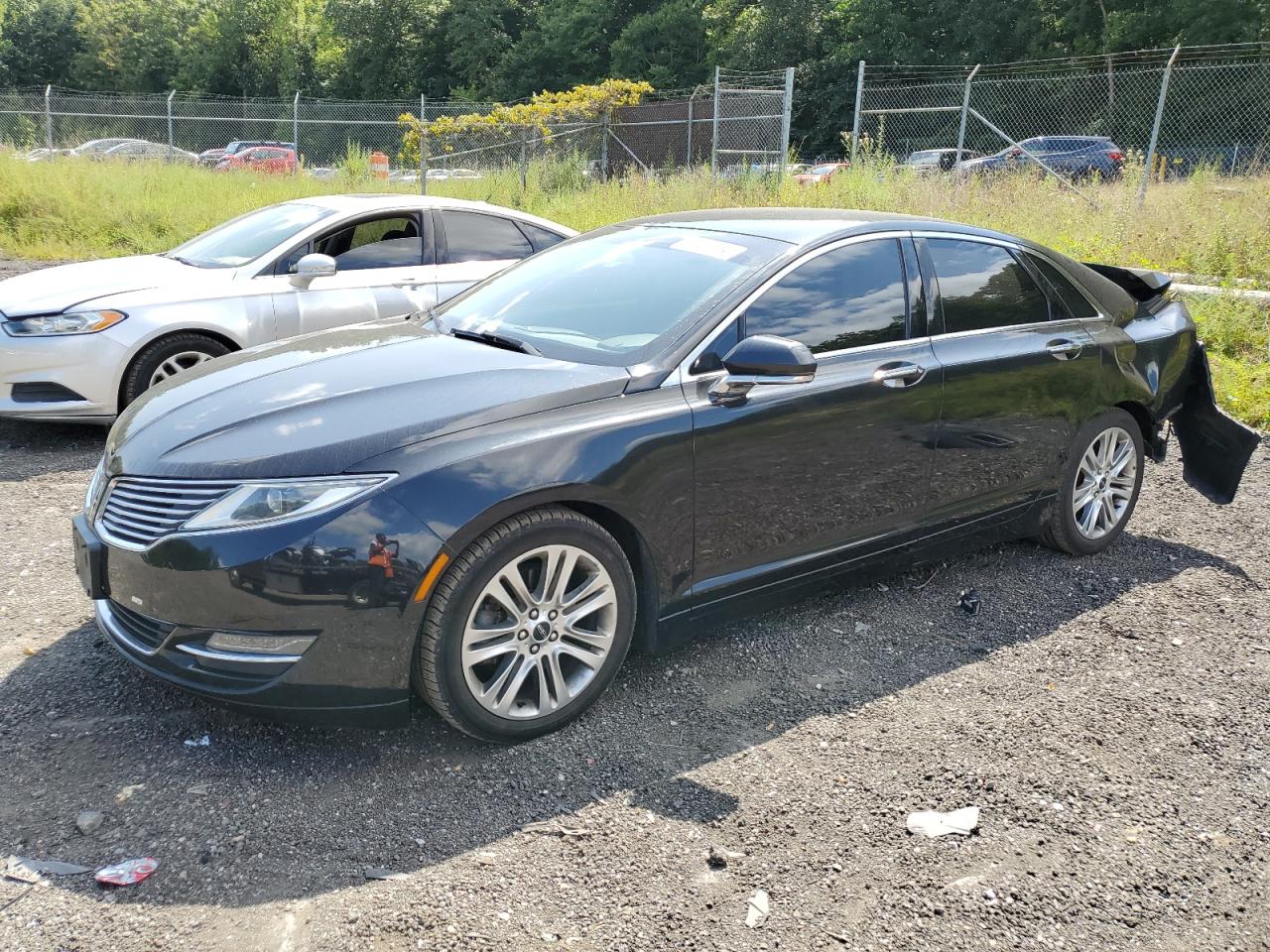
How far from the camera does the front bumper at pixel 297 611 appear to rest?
292cm

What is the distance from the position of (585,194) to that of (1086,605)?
45.4 ft

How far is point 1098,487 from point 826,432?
193 centimetres

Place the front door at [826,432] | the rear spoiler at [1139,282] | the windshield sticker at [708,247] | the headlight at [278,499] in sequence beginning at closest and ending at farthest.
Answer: the headlight at [278,499]
the front door at [826,432]
the windshield sticker at [708,247]
the rear spoiler at [1139,282]

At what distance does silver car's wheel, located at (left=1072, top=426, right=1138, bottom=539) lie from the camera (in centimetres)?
496

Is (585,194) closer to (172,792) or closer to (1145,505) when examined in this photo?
(1145,505)

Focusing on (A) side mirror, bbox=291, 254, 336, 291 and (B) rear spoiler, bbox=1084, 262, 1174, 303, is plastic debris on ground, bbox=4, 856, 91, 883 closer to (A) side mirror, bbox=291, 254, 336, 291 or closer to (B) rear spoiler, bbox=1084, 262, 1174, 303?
(A) side mirror, bbox=291, 254, 336, 291

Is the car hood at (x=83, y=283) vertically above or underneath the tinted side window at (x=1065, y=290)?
underneath

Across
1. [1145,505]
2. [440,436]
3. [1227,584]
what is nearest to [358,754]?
[440,436]

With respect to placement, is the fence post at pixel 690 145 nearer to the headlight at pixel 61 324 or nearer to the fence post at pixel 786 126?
the fence post at pixel 786 126

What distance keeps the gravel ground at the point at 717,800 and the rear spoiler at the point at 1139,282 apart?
1.80 m

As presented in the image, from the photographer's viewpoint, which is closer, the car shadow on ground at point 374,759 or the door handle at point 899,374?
the car shadow on ground at point 374,759

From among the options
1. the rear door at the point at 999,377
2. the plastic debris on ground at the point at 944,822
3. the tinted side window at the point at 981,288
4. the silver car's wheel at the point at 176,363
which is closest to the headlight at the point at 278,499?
the plastic debris on ground at the point at 944,822

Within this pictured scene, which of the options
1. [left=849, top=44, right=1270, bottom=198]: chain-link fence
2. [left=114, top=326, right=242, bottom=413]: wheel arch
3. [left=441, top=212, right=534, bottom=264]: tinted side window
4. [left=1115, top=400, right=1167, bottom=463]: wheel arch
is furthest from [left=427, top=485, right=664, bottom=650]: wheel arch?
[left=849, top=44, right=1270, bottom=198]: chain-link fence

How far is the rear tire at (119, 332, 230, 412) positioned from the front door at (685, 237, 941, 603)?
3.96 metres
